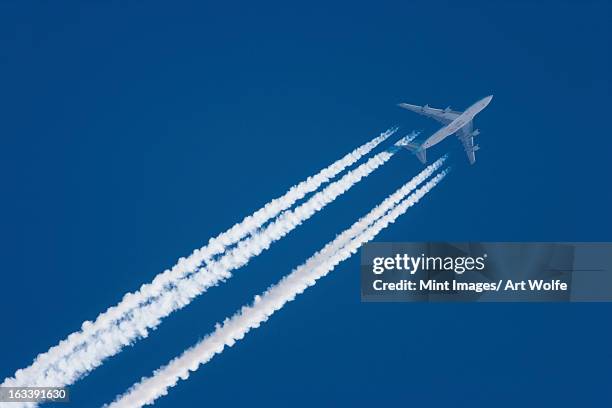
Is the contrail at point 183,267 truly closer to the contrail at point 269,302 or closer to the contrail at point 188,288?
the contrail at point 188,288

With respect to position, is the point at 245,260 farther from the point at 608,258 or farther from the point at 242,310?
the point at 608,258

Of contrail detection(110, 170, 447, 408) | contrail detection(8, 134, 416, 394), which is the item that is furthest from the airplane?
contrail detection(110, 170, 447, 408)

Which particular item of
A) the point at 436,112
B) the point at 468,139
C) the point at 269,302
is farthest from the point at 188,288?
the point at 468,139

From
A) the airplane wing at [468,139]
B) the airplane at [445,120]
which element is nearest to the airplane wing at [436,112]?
the airplane at [445,120]

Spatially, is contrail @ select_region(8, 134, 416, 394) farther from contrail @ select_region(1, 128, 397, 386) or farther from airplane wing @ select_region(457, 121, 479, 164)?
airplane wing @ select_region(457, 121, 479, 164)

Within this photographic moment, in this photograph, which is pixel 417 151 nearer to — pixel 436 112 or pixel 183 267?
pixel 436 112

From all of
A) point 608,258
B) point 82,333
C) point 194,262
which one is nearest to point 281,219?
point 194,262
